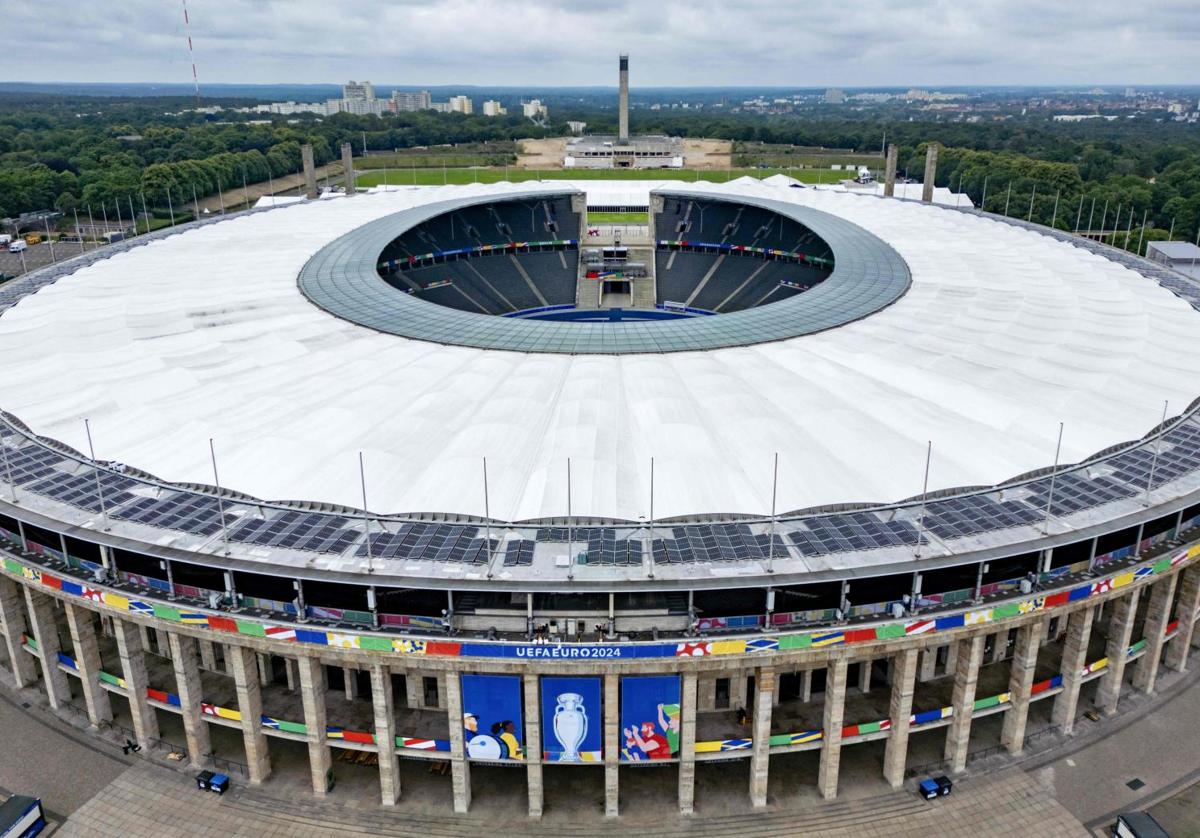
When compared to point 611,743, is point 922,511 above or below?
above

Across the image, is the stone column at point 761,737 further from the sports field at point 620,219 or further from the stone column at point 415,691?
the sports field at point 620,219

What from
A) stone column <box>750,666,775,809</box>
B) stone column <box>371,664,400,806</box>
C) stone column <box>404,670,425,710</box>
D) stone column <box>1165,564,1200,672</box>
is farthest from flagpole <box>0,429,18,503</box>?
stone column <box>1165,564,1200,672</box>

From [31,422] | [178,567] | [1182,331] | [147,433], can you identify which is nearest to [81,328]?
[31,422]

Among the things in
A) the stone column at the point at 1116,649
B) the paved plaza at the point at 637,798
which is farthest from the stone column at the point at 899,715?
the stone column at the point at 1116,649

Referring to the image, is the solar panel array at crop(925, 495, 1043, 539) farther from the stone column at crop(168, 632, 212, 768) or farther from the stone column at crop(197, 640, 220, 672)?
the stone column at crop(197, 640, 220, 672)

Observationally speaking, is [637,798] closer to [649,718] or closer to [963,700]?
[649,718]

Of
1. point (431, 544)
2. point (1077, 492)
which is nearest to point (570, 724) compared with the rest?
point (431, 544)
